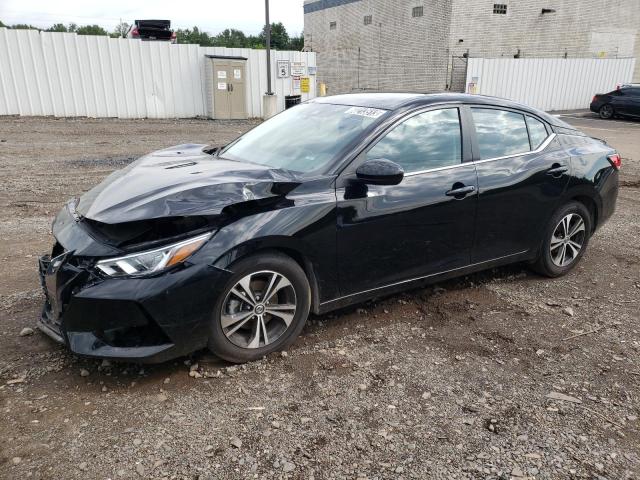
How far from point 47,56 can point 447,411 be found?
17.1m

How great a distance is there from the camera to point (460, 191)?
3.98m

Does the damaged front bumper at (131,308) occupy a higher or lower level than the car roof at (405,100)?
lower

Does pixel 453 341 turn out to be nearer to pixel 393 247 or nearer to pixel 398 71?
pixel 393 247

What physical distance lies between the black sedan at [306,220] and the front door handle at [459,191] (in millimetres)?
11

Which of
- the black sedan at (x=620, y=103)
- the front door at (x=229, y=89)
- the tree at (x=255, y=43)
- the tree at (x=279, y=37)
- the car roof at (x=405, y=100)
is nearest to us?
the car roof at (x=405, y=100)

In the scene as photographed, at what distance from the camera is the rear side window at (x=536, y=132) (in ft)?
15.1

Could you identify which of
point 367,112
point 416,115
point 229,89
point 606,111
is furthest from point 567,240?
point 606,111

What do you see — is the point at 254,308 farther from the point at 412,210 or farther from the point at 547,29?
the point at 547,29

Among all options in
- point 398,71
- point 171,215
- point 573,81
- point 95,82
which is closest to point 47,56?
point 95,82

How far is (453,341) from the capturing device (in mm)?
3787

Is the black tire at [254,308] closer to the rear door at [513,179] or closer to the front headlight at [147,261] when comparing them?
the front headlight at [147,261]

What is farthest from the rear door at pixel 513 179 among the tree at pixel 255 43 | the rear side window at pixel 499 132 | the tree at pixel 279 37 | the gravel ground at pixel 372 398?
the tree at pixel 279 37

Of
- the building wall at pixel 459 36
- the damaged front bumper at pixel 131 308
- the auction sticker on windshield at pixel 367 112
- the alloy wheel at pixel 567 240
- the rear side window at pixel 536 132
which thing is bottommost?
the alloy wheel at pixel 567 240

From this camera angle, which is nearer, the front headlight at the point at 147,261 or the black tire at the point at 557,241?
the front headlight at the point at 147,261
